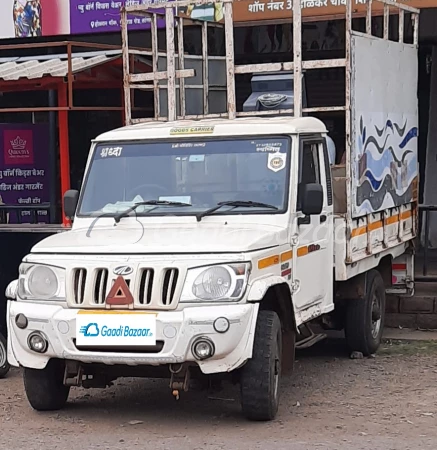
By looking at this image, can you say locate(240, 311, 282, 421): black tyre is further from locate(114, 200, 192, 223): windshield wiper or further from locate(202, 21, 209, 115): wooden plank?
locate(202, 21, 209, 115): wooden plank

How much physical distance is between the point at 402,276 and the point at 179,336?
4407mm

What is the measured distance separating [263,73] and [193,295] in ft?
11.5

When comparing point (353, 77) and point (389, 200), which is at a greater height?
point (353, 77)

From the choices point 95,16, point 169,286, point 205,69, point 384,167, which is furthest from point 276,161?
point 95,16

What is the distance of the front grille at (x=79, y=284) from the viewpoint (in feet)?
20.5

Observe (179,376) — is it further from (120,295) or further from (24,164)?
(24,164)

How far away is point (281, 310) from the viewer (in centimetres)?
687

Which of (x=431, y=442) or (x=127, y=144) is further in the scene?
(x=127, y=144)

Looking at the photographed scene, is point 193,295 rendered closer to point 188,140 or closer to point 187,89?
point 188,140

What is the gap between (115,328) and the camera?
6066 millimetres

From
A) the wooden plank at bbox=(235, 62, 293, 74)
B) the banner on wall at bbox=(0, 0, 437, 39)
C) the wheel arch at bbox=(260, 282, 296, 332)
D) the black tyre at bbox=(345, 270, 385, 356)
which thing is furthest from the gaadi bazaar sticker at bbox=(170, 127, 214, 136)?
the banner on wall at bbox=(0, 0, 437, 39)

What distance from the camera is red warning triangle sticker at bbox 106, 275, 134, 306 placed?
613 centimetres

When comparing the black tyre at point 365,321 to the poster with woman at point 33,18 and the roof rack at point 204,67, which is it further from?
the poster with woman at point 33,18

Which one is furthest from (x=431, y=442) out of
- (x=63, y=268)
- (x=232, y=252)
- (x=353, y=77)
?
(x=353, y=77)
